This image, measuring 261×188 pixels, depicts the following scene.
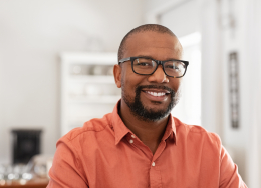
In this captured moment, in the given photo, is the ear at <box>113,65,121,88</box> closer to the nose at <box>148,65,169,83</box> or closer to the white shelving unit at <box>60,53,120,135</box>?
the nose at <box>148,65,169,83</box>

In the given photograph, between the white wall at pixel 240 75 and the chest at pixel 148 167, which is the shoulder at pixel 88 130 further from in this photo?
the white wall at pixel 240 75

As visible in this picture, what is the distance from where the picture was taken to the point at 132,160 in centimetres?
122

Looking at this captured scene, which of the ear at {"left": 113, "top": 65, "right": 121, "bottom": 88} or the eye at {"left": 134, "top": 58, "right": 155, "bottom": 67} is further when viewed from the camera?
the ear at {"left": 113, "top": 65, "right": 121, "bottom": 88}

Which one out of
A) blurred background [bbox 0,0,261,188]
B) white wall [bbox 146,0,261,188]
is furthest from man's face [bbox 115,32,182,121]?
blurred background [bbox 0,0,261,188]

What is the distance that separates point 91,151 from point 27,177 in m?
1.64

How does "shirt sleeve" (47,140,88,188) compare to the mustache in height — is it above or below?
below

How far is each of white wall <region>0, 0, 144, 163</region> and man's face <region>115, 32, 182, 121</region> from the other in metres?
4.10

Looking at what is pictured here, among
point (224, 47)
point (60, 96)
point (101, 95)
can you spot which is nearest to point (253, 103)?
point (224, 47)

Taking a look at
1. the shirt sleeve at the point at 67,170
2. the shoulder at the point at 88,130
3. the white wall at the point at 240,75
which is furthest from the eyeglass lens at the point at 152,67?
the white wall at the point at 240,75

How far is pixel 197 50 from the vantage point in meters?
4.51

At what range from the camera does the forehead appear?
125cm

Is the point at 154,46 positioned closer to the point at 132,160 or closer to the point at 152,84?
the point at 152,84

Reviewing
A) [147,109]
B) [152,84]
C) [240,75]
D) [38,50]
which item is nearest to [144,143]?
[147,109]

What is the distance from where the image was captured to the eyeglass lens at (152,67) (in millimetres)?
1223
